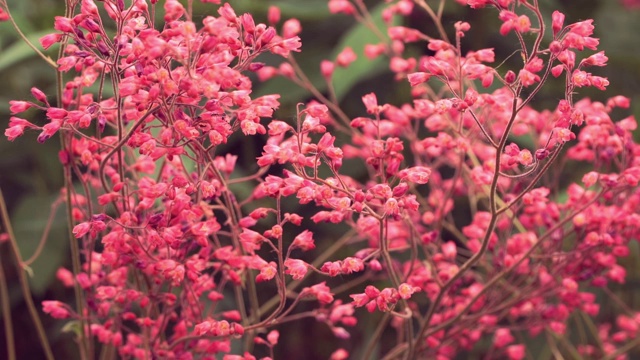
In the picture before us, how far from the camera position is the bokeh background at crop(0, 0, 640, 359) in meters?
0.88

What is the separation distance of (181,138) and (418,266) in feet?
0.77

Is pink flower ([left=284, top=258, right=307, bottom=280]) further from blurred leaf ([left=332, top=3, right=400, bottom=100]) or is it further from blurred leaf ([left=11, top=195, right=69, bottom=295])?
blurred leaf ([left=11, top=195, right=69, bottom=295])

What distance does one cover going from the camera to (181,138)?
0.38m

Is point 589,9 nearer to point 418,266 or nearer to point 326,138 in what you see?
point 418,266

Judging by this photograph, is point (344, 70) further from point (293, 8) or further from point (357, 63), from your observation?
point (293, 8)

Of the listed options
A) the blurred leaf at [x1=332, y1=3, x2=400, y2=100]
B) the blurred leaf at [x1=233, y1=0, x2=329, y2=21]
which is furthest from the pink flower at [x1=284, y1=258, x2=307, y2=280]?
the blurred leaf at [x1=233, y1=0, x2=329, y2=21]

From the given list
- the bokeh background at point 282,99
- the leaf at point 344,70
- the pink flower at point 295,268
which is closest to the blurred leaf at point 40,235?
the bokeh background at point 282,99

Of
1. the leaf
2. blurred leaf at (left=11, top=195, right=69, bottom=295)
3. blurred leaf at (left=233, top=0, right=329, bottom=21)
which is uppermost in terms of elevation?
blurred leaf at (left=233, top=0, right=329, bottom=21)

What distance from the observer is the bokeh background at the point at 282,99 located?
0.88m

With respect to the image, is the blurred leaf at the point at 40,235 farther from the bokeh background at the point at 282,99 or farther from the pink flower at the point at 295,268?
the pink flower at the point at 295,268

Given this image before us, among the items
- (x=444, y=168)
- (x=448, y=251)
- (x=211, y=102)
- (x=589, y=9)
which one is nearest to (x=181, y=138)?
(x=211, y=102)

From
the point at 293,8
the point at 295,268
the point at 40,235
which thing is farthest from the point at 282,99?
the point at 295,268

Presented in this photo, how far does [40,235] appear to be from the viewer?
35.1 inches

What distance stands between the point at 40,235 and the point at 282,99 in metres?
0.30
